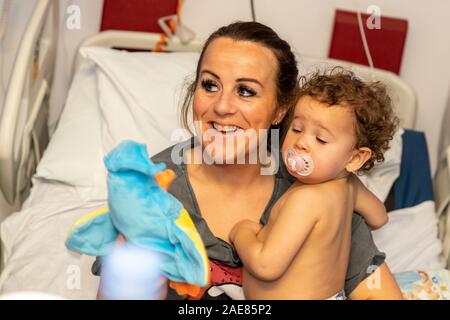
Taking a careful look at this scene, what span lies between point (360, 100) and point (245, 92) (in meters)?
0.17

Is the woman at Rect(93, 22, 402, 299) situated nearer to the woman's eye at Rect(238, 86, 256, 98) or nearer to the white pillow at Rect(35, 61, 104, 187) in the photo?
the woman's eye at Rect(238, 86, 256, 98)

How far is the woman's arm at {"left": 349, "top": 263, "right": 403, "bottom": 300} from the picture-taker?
1.08m

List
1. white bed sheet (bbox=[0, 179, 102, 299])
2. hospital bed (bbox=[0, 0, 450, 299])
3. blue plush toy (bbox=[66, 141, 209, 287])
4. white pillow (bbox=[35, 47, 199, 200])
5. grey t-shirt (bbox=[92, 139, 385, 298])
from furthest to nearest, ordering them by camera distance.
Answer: white pillow (bbox=[35, 47, 199, 200])
hospital bed (bbox=[0, 0, 450, 299])
white bed sheet (bbox=[0, 179, 102, 299])
grey t-shirt (bbox=[92, 139, 385, 298])
blue plush toy (bbox=[66, 141, 209, 287])

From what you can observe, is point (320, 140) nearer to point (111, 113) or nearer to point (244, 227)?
point (244, 227)

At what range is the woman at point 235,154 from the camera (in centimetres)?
101

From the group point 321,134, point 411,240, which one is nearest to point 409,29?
point 411,240

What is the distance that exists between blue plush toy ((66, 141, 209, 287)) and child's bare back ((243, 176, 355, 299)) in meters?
0.12

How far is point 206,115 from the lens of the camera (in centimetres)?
101

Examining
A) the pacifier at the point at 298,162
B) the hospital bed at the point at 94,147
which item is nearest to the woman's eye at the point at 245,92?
the pacifier at the point at 298,162

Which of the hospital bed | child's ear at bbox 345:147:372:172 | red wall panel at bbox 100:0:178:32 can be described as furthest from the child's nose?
red wall panel at bbox 100:0:178:32

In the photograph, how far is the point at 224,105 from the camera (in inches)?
38.7

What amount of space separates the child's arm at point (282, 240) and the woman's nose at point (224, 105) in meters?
0.16
